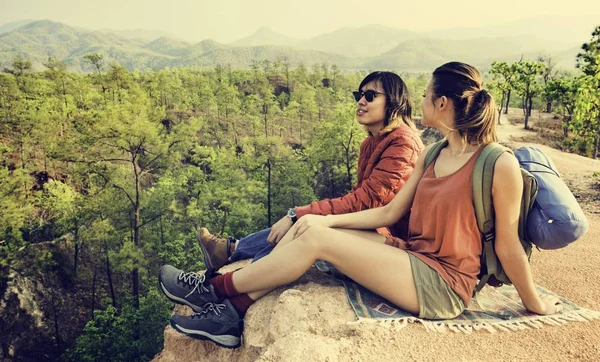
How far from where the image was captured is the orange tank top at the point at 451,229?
8.54 ft

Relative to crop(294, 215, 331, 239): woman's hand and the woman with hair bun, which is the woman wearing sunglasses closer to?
crop(294, 215, 331, 239): woman's hand

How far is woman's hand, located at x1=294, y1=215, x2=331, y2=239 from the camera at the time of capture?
302cm

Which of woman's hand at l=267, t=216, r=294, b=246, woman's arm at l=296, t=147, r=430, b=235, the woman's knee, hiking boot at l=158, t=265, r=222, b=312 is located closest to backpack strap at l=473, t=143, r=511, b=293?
woman's arm at l=296, t=147, r=430, b=235

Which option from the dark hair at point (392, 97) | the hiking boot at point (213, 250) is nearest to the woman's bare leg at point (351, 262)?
the hiking boot at point (213, 250)

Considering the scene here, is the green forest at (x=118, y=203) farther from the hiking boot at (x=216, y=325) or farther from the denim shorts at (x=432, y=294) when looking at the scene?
the hiking boot at (x=216, y=325)

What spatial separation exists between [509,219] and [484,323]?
77cm

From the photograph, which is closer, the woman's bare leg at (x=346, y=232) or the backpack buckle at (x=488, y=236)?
the backpack buckle at (x=488, y=236)

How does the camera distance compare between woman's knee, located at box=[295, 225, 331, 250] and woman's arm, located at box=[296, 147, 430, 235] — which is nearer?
woman's knee, located at box=[295, 225, 331, 250]

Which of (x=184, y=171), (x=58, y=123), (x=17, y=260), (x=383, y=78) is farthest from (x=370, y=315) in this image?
(x=58, y=123)

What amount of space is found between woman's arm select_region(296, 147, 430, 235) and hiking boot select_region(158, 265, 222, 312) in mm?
849

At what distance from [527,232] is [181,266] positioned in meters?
18.7

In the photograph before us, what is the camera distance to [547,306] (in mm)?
2902

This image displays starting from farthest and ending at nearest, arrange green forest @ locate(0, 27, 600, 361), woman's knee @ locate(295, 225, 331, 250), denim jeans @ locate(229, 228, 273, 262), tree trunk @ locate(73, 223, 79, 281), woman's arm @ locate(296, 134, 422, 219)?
tree trunk @ locate(73, 223, 79, 281)
green forest @ locate(0, 27, 600, 361)
denim jeans @ locate(229, 228, 273, 262)
woman's arm @ locate(296, 134, 422, 219)
woman's knee @ locate(295, 225, 331, 250)

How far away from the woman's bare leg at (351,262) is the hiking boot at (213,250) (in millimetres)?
1155
